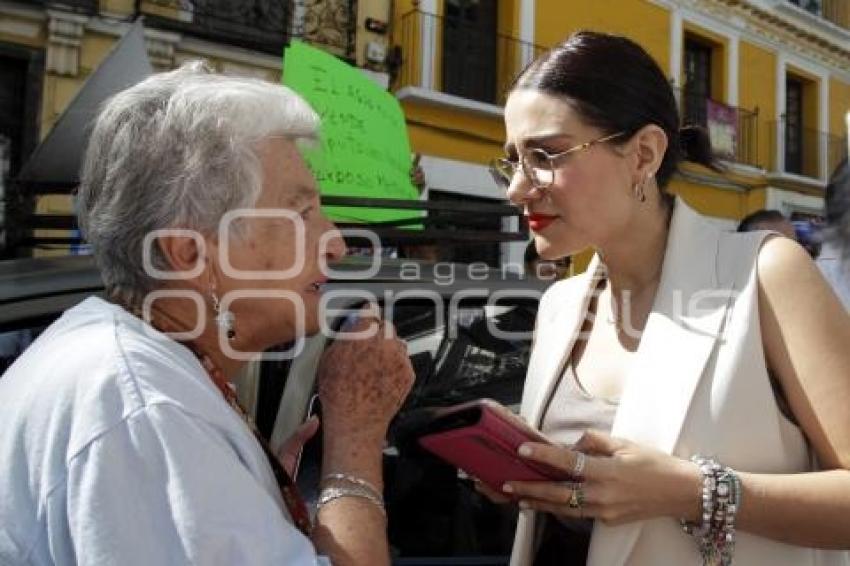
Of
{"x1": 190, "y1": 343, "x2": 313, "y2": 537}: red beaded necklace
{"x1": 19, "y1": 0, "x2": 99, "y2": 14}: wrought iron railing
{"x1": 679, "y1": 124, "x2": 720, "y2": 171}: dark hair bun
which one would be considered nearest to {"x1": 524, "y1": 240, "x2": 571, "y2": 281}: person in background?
{"x1": 679, "y1": 124, "x2": 720, "y2": 171}: dark hair bun

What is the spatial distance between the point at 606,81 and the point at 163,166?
2.56ft

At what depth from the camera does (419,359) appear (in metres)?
1.92

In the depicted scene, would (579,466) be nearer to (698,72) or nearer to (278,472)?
(278,472)

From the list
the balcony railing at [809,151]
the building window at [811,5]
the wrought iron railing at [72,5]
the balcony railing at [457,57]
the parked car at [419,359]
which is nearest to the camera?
the parked car at [419,359]

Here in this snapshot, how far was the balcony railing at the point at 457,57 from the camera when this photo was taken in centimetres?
985

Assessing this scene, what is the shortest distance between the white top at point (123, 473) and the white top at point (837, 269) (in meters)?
1.84

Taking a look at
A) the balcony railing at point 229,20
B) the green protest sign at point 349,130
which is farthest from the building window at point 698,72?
the green protest sign at point 349,130

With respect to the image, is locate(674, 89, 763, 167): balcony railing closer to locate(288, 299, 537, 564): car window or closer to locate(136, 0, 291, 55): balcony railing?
locate(136, 0, 291, 55): balcony railing

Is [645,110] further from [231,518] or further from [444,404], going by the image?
[231,518]

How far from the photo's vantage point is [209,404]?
1.02m

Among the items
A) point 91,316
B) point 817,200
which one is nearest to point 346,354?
point 91,316

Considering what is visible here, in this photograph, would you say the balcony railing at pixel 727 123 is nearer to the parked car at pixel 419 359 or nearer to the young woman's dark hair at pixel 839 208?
the young woman's dark hair at pixel 839 208

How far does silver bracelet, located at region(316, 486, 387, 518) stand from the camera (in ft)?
3.75

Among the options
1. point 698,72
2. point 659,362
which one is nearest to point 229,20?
point 659,362
